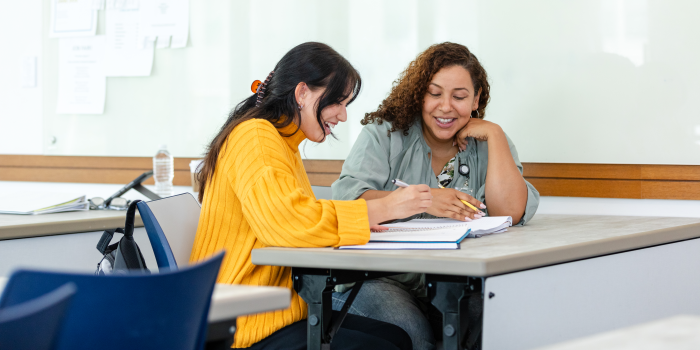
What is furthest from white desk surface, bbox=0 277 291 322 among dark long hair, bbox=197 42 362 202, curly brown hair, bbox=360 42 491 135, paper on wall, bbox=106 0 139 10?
paper on wall, bbox=106 0 139 10

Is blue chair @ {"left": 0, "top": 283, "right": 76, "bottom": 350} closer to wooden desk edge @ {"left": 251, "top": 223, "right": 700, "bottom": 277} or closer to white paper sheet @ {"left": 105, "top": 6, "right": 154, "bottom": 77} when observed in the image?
wooden desk edge @ {"left": 251, "top": 223, "right": 700, "bottom": 277}

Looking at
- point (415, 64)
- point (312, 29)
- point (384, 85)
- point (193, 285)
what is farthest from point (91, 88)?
point (193, 285)

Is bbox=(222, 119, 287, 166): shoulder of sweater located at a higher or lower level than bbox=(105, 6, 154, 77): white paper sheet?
lower

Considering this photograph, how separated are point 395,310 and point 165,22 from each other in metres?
2.04

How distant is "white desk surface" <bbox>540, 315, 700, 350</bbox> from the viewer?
1.98ft

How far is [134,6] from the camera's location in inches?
118

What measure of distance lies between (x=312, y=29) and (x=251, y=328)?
1684 millimetres

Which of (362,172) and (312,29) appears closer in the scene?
(362,172)

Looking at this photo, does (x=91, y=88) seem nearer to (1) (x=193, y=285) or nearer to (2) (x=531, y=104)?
(2) (x=531, y=104)

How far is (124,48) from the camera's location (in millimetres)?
3010

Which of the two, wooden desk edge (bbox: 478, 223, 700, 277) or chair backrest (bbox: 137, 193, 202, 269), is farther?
chair backrest (bbox: 137, 193, 202, 269)

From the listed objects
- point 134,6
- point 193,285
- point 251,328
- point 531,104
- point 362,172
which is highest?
point 134,6

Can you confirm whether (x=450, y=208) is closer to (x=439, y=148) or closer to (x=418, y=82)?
(x=439, y=148)

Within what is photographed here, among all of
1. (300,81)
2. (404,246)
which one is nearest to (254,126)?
(300,81)
